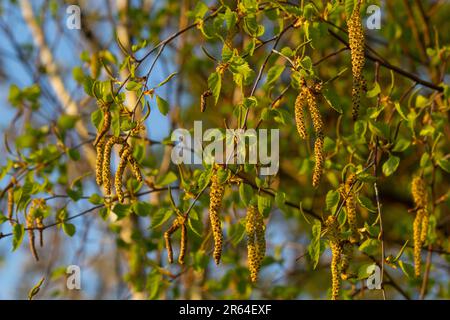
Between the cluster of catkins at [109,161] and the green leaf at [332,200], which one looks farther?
the green leaf at [332,200]

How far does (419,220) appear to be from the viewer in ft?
8.75

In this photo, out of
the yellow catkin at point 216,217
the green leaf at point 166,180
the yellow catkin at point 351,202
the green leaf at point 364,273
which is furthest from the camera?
the green leaf at point 166,180

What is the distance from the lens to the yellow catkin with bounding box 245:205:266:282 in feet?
7.27

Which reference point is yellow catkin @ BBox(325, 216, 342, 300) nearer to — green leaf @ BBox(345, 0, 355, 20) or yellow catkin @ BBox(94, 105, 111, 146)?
green leaf @ BBox(345, 0, 355, 20)

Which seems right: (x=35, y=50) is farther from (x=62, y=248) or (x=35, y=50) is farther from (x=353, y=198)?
(x=353, y=198)

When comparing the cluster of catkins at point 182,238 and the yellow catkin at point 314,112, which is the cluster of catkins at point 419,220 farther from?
the cluster of catkins at point 182,238

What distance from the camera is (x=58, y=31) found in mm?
5543

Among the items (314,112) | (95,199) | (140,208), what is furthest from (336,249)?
(95,199)

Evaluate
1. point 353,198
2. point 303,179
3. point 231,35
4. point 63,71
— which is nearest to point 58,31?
point 63,71
